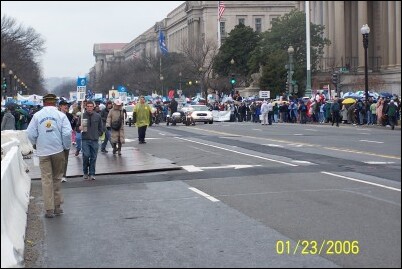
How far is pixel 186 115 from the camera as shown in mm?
55500

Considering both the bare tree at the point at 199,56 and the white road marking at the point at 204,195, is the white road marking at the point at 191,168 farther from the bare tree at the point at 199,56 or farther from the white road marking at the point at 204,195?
the bare tree at the point at 199,56

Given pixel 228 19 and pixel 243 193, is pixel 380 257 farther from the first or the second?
pixel 228 19

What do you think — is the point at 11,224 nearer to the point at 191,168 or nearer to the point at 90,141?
the point at 90,141

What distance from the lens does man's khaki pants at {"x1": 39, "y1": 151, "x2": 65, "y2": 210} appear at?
12.1 meters

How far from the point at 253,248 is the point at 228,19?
333ft

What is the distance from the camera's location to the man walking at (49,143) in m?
12.1

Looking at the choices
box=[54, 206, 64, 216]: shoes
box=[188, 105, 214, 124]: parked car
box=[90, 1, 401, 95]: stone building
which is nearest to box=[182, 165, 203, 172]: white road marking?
box=[90, 1, 401, 95]: stone building

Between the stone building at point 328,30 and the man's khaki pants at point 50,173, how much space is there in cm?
1193

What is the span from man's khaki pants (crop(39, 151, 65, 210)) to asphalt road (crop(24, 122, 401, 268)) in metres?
0.43

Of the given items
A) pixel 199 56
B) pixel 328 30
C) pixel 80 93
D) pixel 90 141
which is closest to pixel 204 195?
pixel 90 141

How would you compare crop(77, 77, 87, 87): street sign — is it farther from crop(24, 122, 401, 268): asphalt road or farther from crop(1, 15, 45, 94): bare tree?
crop(1, 15, 45, 94): bare tree

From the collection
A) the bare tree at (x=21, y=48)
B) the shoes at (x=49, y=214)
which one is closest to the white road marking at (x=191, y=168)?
the shoes at (x=49, y=214)

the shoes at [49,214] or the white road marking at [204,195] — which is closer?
the shoes at [49,214]
